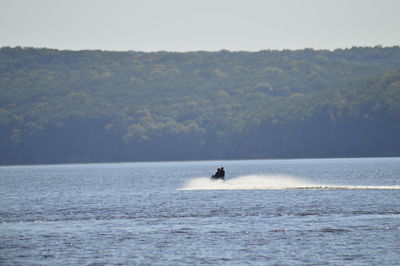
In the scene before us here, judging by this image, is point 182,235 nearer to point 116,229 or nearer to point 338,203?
point 116,229

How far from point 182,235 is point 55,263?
1144 centimetres

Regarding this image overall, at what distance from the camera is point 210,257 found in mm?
46625

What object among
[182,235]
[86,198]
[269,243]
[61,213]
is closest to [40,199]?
[86,198]

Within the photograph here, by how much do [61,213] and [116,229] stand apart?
48.2ft

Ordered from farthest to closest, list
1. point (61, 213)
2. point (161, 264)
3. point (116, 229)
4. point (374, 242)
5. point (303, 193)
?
1. point (303, 193)
2. point (61, 213)
3. point (116, 229)
4. point (374, 242)
5. point (161, 264)

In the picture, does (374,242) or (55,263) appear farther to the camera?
(374,242)

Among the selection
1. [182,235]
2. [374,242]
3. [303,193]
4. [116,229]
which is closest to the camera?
[374,242]

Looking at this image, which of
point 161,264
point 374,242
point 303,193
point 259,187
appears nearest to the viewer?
point 161,264

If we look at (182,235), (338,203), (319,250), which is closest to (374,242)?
(319,250)

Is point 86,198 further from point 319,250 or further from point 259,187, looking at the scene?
point 319,250

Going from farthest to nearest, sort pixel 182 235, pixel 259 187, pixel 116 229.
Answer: pixel 259 187 → pixel 116 229 → pixel 182 235

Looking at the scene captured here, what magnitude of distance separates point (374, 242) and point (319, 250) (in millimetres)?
4201

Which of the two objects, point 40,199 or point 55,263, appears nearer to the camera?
point 55,263

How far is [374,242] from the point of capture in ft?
164
